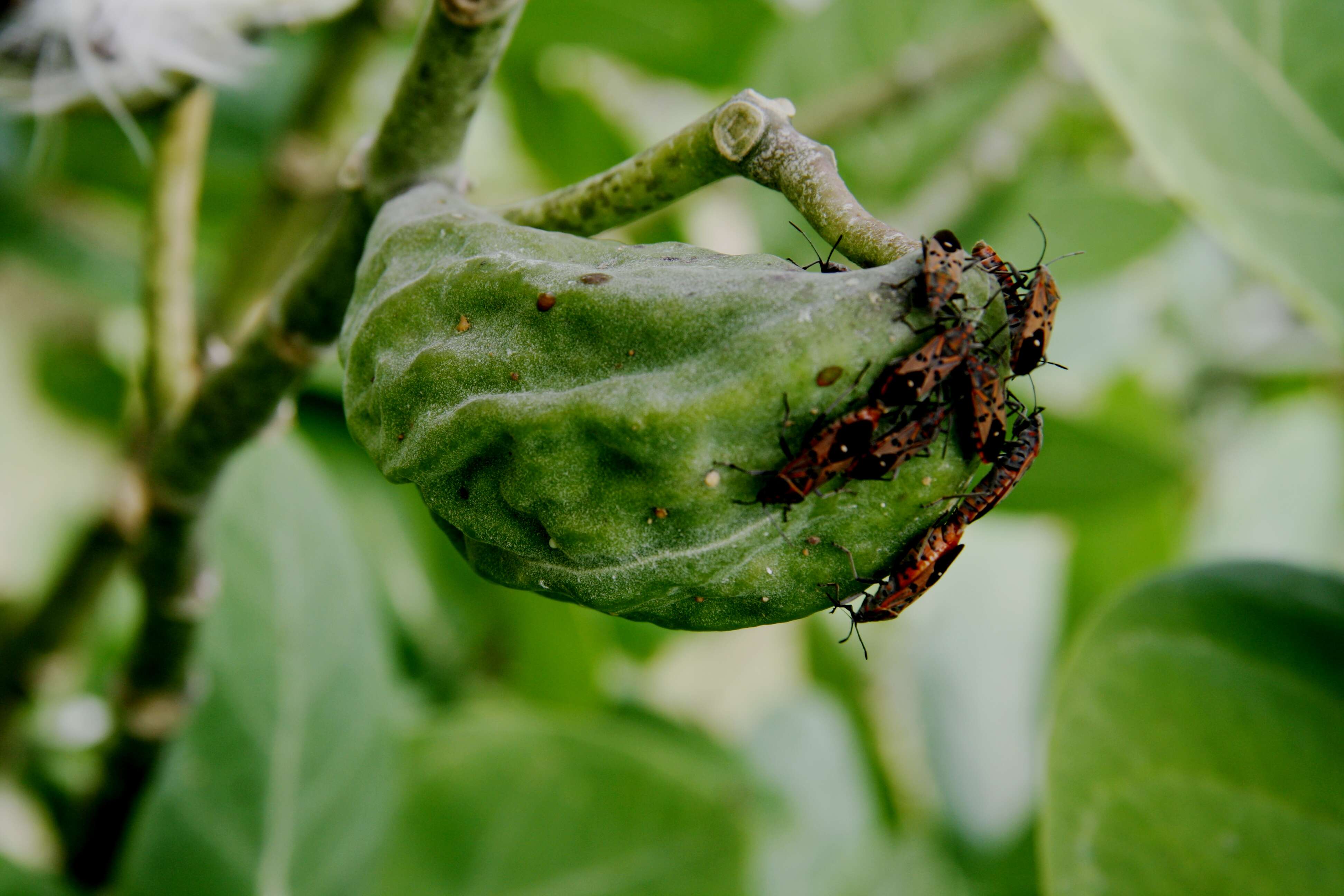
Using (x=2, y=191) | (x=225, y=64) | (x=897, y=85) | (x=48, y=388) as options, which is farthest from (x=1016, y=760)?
(x=2, y=191)

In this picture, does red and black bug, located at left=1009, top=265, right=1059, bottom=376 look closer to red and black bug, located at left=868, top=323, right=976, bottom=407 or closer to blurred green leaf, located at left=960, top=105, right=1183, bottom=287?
red and black bug, located at left=868, top=323, right=976, bottom=407

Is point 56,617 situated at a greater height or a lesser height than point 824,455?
lesser

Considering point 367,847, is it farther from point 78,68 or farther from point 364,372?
point 78,68

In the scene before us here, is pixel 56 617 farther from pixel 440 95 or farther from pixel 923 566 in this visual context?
pixel 923 566

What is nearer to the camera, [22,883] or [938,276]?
[938,276]

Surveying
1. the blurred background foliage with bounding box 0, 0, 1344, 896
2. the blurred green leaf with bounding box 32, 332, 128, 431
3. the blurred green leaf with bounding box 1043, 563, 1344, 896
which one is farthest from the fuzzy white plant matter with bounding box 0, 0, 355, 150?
the blurred green leaf with bounding box 1043, 563, 1344, 896

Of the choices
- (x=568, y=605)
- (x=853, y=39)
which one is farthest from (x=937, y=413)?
(x=853, y=39)

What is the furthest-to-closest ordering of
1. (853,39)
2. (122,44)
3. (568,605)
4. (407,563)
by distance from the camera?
(853,39) → (407,563) → (568,605) → (122,44)
